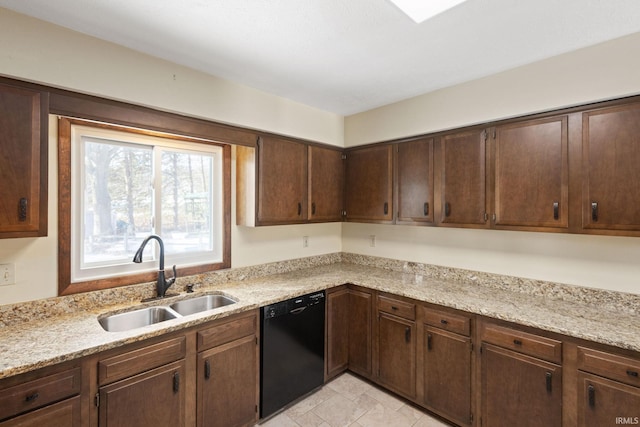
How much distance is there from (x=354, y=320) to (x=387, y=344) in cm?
37

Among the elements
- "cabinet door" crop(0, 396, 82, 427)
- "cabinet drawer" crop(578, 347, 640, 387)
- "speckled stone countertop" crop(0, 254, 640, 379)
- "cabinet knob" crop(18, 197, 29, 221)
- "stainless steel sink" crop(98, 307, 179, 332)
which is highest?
"cabinet knob" crop(18, 197, 29, 221)

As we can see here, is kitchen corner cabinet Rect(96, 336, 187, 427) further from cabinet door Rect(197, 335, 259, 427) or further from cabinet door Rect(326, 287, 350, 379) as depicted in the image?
cabinet door Rect(326, 287, 350, 379)

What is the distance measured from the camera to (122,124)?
1.94m

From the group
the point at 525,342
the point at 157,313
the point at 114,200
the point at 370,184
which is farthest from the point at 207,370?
the point at 370,184

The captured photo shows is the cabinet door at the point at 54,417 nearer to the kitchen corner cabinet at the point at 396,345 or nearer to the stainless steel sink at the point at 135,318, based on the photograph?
the stainless steel sink at the point at 135,318

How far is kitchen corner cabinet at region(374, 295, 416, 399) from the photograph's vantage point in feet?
7.93

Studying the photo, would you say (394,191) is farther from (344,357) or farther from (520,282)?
(344,357)

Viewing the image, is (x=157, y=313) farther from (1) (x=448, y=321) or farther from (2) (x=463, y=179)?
(2) (x=463, y=179)

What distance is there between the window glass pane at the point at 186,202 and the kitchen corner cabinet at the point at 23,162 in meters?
0.80

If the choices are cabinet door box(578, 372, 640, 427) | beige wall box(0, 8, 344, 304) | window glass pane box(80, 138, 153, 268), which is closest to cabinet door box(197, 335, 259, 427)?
beige wall box(0, 8, 344, 304)

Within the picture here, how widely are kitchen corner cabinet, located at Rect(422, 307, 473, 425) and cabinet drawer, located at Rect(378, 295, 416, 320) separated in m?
0.10

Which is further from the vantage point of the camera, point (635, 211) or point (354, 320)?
point (354, 320)

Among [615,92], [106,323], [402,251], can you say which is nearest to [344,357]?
[402,251]

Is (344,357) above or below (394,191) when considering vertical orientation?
below
